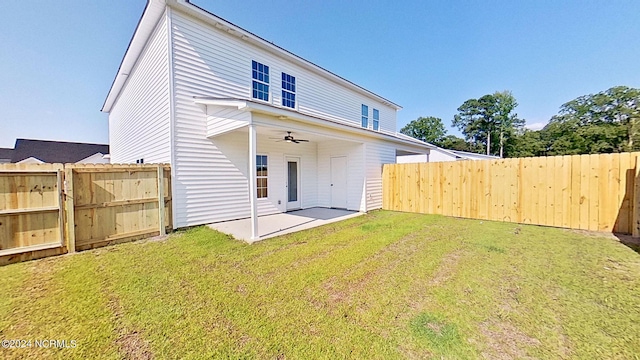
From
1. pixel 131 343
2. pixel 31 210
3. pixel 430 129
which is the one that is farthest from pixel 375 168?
pixel 430 129

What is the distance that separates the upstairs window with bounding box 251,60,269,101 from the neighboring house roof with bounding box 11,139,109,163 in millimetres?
28487

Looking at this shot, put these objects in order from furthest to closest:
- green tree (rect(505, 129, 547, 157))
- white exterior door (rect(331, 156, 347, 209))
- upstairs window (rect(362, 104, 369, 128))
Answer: green tree (rect(505, 129, 547, 157)), upstairs window (rect(362, 104, 369, 128)), white exterior door (rect(331, 156, 347, 209))

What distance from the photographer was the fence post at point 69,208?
4625 mm

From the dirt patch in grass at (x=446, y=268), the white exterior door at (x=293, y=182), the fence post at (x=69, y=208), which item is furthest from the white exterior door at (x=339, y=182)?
the fence post at (x=69, y=208)

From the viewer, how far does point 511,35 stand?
11.4m

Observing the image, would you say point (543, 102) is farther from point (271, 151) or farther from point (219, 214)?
point (219, 214)

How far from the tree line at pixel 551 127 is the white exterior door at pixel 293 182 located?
138 feet

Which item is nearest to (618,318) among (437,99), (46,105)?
(46,105)

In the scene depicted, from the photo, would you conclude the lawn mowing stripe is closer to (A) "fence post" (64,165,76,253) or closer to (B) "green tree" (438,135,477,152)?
(A) "fence post" (64,165,76,253)

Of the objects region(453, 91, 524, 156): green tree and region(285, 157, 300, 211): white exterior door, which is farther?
region(453, 91, 524, 156): green tree

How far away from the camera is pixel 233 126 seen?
19.6 feet

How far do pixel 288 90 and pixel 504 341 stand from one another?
9809 millimetres

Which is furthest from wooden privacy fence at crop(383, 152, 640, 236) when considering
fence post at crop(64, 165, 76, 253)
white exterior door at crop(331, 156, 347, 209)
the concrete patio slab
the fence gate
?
the fence gate

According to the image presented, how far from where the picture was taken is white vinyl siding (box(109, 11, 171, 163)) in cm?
668
